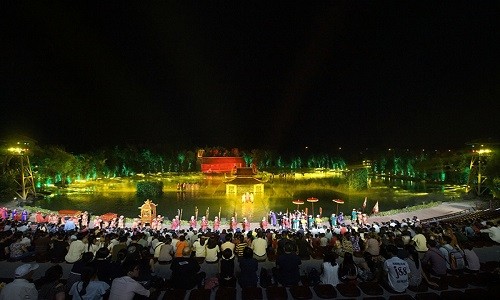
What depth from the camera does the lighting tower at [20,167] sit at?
39.3 m

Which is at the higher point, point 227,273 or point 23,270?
point 23,270

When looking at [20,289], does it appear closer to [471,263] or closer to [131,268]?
[131,268]

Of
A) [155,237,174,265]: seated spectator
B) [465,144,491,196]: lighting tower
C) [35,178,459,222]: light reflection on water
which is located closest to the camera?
[155,237,174,265]: seated spectator

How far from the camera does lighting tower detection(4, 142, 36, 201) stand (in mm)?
39281

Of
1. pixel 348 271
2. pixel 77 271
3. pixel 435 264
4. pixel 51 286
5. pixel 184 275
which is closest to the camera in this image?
pixel 51 286

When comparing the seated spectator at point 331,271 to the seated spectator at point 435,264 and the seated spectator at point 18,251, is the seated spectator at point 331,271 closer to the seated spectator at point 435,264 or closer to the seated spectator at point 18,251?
the seated spectator at point 435,264

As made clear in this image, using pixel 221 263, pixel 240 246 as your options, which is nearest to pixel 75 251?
pixel 221 263

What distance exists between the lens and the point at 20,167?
4319cm

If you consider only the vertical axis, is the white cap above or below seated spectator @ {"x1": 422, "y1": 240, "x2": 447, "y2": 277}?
above

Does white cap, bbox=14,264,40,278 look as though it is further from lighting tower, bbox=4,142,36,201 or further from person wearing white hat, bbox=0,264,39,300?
lighting tower, bbox=4,142,36,201

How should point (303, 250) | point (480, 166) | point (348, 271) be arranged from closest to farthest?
point (348, 271) < point (303, 250) < point (480, 166)

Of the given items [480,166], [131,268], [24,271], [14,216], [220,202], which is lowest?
[220,202]

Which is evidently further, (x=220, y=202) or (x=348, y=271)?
(x=220, y=202)

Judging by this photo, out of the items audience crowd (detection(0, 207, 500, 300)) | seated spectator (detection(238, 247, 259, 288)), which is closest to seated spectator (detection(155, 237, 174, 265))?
audience crowd (detection(0, 207, 500, 300))
